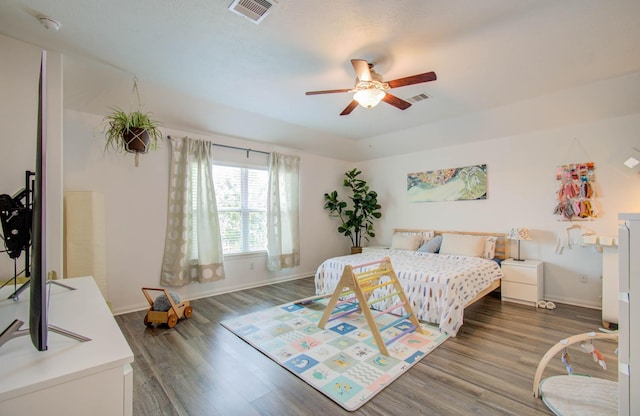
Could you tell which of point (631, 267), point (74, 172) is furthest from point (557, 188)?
point (74, 172)

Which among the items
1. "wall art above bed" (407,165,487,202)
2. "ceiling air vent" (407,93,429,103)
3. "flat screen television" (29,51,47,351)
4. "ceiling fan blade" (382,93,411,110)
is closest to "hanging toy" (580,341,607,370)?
"ceiling fan blade" (382,93,411,110)

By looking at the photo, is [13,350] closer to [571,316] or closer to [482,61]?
[482,61]

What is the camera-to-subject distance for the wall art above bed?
182 inches

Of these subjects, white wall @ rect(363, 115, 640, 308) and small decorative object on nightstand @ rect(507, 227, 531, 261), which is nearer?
white wall @ rect(363, 115, 640, 308)

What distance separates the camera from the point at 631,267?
126cm

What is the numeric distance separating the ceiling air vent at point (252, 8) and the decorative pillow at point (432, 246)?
13.1ft

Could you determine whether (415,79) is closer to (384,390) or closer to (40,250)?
(384,390)

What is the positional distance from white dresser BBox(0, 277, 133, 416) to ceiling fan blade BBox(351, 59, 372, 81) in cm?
228

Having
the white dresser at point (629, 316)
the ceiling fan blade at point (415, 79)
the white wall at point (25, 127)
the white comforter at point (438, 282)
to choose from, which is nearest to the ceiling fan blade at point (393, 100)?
the ceiling fan blade at point (415, 79)

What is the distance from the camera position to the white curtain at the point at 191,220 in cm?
388

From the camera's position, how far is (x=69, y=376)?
77 cm

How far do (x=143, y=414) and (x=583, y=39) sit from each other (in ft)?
13.8

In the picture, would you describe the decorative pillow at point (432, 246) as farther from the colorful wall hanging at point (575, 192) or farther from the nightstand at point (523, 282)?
the colorful wall hanging at point (575, 192)

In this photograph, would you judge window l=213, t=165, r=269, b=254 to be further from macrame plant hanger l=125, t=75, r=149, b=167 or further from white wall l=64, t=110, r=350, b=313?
macrame plant hanger l=125, t=75, r=149, b=167
